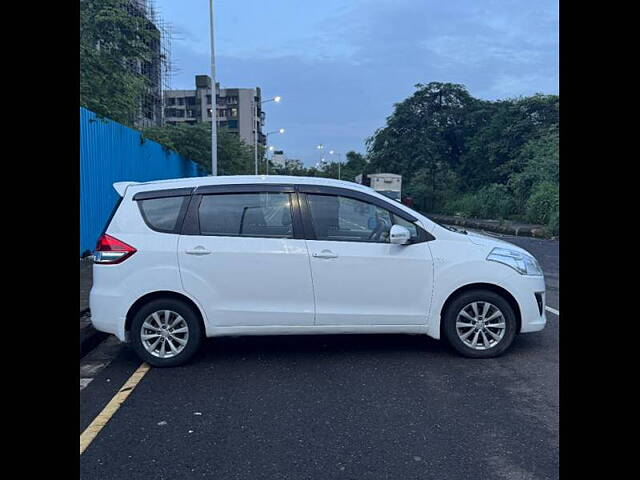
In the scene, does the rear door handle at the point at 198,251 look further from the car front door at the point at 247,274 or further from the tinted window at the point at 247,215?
the tinted window at the point at 247,215

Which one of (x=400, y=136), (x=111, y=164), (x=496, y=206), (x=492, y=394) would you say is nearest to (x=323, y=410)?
(x=492, y=394)

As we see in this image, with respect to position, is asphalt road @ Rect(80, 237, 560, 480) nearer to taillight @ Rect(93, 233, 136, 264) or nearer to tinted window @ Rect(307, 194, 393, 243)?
taillight @ Rect(93, 233, 136, 264)

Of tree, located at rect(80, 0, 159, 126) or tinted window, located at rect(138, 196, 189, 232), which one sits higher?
tree, located at rect(80, 0, 159, 126)

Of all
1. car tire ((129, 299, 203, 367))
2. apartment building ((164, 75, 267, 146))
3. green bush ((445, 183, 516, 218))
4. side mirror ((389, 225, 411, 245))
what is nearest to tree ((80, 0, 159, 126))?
car tire ((129, 299, 203, 367))

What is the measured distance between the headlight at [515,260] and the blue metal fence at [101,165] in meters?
7.80

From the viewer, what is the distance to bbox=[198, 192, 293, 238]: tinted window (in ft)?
18.2

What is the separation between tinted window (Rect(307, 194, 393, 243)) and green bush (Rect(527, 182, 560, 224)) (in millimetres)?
19817

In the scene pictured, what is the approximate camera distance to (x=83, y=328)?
6539 millimetres

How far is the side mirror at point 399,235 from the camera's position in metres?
5.38

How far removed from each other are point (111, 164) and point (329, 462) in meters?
10.6

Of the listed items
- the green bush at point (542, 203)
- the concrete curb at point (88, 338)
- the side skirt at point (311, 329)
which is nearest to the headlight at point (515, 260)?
the side skirt at point (311, 329)
